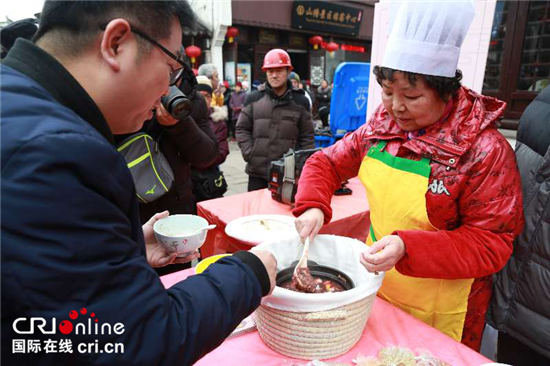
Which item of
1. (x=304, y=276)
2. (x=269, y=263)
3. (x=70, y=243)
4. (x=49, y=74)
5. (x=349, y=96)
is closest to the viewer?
(x=70, y=243)

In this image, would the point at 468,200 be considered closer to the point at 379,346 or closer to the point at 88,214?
the point at 379,346

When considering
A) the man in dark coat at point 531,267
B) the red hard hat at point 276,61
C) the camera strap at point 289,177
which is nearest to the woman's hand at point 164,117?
Answer: the camera strap at point 289,177

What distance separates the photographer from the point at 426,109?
1275 millimetres

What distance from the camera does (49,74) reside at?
68cm

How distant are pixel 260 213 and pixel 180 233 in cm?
111

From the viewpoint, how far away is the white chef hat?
124 cm

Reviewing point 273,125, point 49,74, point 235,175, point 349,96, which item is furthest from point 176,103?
point 235,175

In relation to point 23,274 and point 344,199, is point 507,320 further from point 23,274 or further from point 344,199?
point 23,274

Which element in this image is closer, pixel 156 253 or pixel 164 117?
pixel 156 253

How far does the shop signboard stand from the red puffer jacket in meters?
12.4

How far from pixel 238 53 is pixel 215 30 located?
1686 millimetres

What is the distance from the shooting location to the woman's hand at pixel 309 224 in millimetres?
1334

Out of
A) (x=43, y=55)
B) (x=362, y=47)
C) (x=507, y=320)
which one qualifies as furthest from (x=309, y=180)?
(x=362, y=47)

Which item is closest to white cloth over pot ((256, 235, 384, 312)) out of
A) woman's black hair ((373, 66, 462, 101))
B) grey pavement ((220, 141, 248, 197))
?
woman's black hair ((373, 66, 462, 101))
